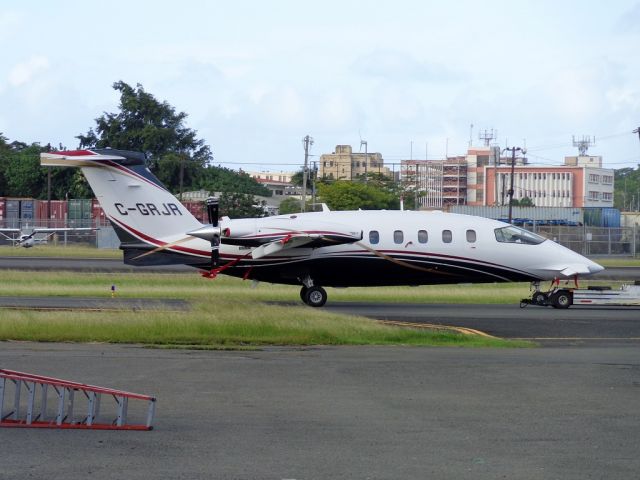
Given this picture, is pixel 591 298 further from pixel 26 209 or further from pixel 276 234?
pixel 26 209

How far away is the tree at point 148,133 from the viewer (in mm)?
89750

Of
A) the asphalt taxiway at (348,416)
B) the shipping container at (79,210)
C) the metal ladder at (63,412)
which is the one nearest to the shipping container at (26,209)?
the shipping container at (79,210)

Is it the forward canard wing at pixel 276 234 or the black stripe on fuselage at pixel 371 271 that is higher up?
the forward canard wing at pixel 276 234

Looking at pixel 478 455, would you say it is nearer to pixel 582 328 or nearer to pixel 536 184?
pixel 582 328

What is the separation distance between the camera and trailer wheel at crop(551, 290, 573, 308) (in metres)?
Result: 28.3

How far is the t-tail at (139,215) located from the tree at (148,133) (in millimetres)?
60909

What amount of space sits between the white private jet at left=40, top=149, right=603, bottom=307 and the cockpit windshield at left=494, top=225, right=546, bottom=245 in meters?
0.03

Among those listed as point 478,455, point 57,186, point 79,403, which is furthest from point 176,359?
point 57,186

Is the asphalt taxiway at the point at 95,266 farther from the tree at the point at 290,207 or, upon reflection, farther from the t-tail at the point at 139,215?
the tree at the point at 290,207

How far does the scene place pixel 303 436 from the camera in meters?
10.8

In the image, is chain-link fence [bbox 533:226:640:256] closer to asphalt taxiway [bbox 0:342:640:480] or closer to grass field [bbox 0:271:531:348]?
grass field [bbox 0:271:531:348]

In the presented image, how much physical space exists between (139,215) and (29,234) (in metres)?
40.7

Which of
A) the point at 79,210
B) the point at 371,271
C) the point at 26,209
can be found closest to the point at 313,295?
the point at 371,271

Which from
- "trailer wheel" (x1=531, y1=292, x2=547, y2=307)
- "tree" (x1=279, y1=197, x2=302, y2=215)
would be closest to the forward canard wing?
"trailer wheel" (x1=531, y1=292, x2=547, y2=307)
